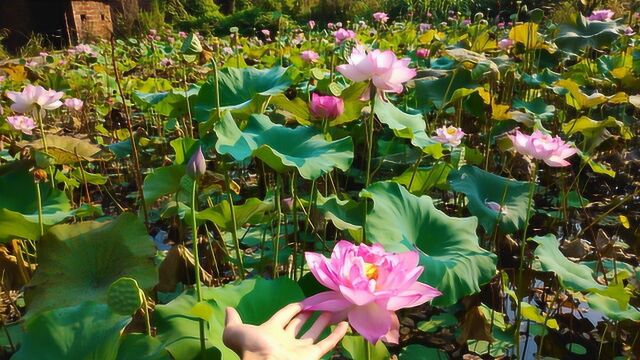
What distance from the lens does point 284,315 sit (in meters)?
0.49

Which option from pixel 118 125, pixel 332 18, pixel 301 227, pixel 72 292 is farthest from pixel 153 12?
pixel 72 292

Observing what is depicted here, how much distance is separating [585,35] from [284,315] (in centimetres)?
251

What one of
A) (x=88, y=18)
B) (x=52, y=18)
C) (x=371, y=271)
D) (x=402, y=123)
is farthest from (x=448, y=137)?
(x=52, y=18)

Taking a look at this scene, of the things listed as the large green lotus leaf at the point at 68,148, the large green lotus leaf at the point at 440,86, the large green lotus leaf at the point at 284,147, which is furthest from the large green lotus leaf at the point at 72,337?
the large green lotus leaf at the point at 440,86

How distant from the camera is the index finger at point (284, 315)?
1.55ft

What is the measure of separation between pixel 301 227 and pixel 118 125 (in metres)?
1.46

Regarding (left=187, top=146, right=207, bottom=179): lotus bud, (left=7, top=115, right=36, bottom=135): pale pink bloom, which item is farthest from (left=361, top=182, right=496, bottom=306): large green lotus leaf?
(left=7, top=115, right=36, bottom=135): pale pink bloom

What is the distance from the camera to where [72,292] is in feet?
3.16

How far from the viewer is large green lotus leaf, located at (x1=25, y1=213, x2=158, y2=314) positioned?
958mm

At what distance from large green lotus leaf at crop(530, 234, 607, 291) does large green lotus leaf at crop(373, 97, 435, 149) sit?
1.29 ft

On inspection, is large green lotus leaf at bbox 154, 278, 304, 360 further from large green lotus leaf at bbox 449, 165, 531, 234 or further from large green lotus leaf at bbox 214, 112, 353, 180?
large green lotus leaf at bbox 449, 165, 531, 234

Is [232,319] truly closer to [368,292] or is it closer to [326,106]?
[368,292]

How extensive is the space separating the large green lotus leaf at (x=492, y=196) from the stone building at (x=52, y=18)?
8499 millimetres

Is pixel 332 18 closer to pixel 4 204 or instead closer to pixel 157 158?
pixel 157 158
